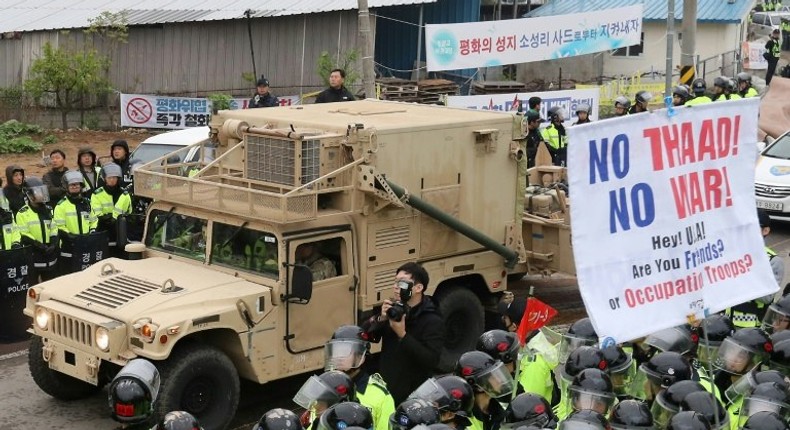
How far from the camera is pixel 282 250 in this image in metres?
10.2

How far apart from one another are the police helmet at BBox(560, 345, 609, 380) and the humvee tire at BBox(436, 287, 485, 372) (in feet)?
13.4

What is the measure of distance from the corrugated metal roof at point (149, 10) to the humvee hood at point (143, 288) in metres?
15.4

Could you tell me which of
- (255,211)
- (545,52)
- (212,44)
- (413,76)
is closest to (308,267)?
(255,211)

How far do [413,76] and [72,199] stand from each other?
17551mm

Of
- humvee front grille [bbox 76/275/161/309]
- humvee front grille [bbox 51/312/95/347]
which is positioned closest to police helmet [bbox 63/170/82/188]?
humvee front grille [bbox 76/275/161/309]

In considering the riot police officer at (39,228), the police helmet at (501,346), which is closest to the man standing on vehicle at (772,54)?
the riot police officer at (39,228)

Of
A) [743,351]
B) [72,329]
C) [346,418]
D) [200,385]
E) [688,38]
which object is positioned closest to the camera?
[346,418]

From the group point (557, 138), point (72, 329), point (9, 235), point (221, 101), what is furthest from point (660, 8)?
point (72, 329)

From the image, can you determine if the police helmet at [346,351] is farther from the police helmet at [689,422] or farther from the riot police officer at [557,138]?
the riot police officer at [557,138]

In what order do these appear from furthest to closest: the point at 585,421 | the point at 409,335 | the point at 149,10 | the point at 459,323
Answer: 1. the point at 149,10
2. the point at 459,323
3. the point at 409,335
4. the point at 585,421

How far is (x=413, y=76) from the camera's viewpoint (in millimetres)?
29891

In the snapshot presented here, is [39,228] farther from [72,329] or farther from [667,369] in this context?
[667,369]

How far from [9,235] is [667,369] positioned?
7.65m

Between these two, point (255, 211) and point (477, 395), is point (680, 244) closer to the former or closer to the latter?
point (477, 395)
